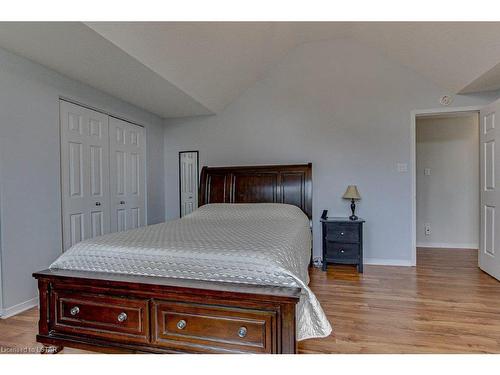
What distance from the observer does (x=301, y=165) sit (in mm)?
3668

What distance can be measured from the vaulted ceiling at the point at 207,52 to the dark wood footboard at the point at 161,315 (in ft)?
5.20

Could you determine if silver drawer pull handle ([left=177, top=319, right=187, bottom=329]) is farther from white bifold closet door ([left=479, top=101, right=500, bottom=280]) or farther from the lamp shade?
white bifold closet door ([left=479, top=101, right=500, bottom=280])

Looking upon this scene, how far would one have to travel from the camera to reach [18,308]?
2318 mm

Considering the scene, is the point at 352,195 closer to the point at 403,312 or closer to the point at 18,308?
the point at 403,312

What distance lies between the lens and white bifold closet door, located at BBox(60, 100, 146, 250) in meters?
2.80

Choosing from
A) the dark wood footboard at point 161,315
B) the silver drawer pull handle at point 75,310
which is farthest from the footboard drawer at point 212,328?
the silver drawer pull handle at point 75,310

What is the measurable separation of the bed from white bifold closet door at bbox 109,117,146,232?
1.67 m

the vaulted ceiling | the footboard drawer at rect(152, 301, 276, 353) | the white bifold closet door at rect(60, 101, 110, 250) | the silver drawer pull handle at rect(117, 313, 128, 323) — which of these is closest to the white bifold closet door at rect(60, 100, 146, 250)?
the white bifold closet door at rect(60, 101, 110, 250)

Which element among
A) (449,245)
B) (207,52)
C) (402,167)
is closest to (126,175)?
(207,52)

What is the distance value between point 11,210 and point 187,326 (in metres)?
1.78

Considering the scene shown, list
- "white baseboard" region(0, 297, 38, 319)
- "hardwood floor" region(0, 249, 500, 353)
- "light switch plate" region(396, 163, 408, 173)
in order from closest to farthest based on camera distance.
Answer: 1. "hardwood floor" region(0, 249, 500, 353)
2. "white baseboard" region(0, 297, 38, 319)
3. "light switch plate" region(396, 163, 408, 173)

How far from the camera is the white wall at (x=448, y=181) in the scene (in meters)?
4.41
